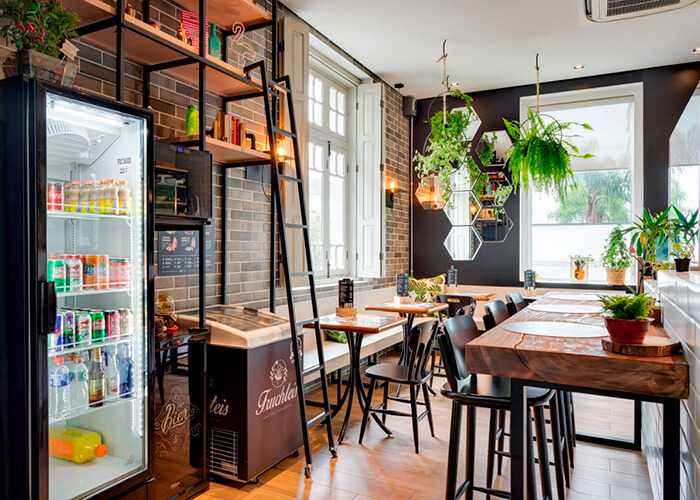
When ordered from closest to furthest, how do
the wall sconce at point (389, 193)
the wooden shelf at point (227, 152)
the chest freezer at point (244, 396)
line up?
the chest freezer at point (244, 396), the wooden shelf at point (227, 152), the wall sconce at point (389, 193)

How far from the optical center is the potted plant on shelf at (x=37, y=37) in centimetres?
187

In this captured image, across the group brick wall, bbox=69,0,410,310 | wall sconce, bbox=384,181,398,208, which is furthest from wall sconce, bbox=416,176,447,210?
brick wall, bbox=69,0,410,310

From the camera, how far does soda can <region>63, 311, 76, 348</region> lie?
2072mm

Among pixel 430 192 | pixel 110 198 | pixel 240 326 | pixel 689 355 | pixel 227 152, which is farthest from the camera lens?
pixel 430 192

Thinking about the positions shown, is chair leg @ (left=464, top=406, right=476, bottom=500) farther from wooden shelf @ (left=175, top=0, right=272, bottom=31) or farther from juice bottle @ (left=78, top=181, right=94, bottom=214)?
wooden shelf @ (left=175, top=0, right=272, bottom=31)

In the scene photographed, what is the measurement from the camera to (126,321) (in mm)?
2326

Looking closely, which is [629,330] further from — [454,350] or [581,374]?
[454,350]

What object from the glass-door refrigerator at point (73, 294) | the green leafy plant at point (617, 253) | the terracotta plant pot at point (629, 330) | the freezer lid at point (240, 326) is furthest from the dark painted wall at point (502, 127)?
the glass-door refrigerator at point (73, 294)

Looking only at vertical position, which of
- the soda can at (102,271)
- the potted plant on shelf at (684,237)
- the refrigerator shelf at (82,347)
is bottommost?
the refrigerator shelf at (82,347)

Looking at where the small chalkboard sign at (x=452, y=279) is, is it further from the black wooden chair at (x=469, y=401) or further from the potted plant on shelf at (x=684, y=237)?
the black wooden chair at (x=469, y=401)

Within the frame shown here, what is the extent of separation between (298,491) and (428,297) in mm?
3596

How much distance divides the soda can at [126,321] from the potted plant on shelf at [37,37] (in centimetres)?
100

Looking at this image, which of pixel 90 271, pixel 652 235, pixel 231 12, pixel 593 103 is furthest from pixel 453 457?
pixel 593 103

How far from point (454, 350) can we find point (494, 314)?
0.80 metres
